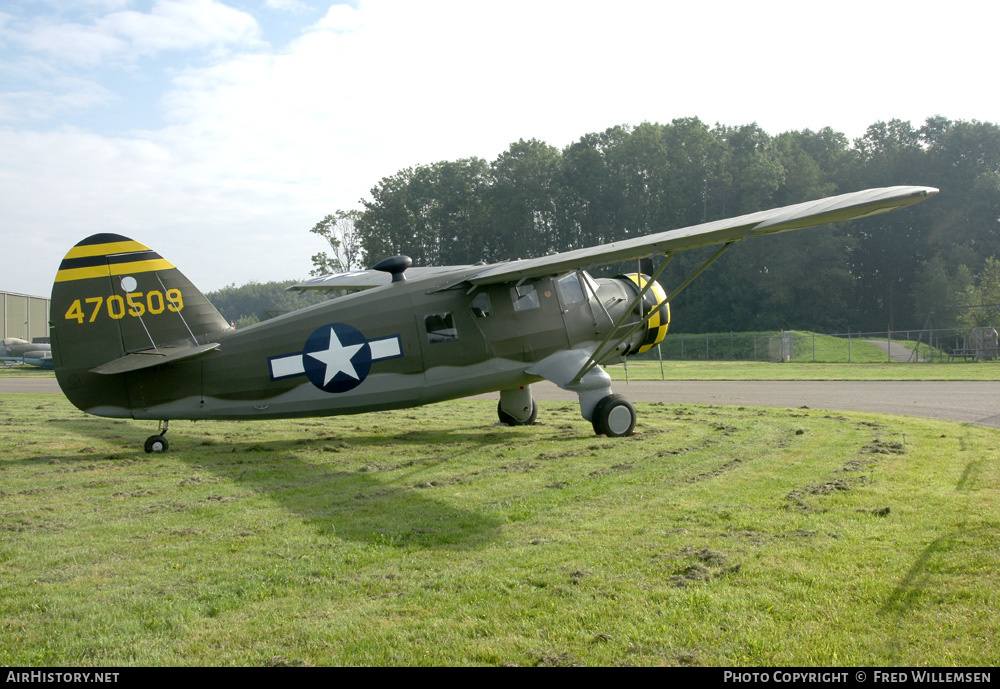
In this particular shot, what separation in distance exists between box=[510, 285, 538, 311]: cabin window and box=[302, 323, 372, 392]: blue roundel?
274 cm

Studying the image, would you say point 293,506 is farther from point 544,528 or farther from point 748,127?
point 748,127

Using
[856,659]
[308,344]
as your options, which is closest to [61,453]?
[308,344]

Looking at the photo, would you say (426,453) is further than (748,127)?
No

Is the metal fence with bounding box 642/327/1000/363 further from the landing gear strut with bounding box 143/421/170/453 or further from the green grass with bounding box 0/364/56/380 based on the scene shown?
the green grass with bounding box 0/364/56/380

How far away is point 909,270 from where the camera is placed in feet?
253

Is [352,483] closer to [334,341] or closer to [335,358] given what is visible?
[335,358]

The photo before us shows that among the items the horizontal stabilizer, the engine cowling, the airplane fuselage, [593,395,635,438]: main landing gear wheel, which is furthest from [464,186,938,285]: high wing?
the horizontal stabilizer

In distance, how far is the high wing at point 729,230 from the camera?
25.3 feet

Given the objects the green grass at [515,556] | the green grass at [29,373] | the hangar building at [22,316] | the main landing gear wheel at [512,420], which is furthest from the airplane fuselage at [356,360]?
the hangar building at [22,316]

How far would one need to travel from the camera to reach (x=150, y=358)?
33.9 feet

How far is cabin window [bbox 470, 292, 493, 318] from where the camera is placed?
11.7 m
